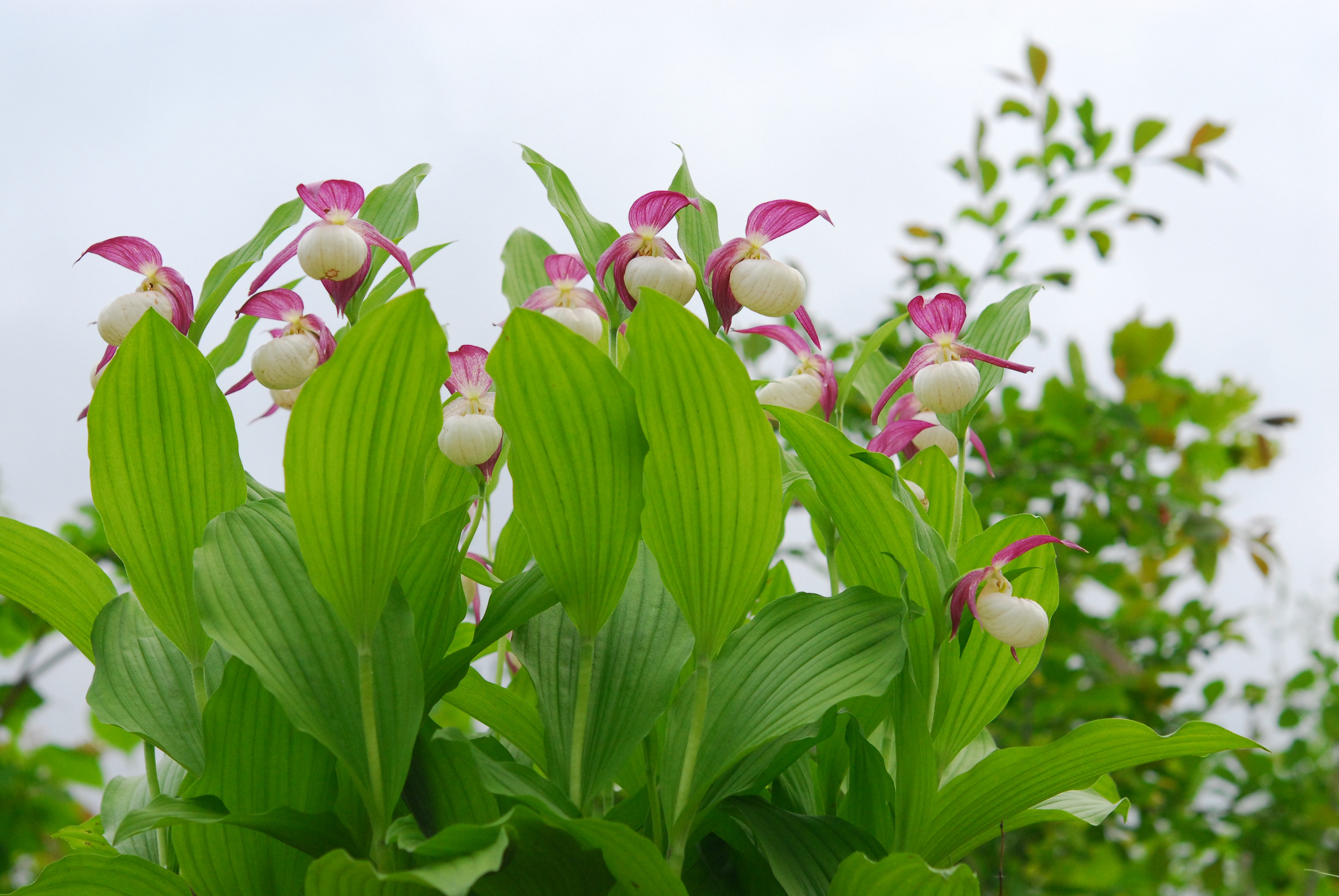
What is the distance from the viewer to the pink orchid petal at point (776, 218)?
588 mm

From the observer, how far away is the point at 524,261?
0.84m

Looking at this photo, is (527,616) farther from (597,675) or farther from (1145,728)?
(1145,728)

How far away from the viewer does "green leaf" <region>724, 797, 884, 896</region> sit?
1.75 ft

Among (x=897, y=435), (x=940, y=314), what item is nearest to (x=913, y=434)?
(x=897, y=435)

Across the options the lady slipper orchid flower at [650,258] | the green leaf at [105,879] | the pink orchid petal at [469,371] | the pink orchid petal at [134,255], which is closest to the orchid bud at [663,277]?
the lady slipper orchid flower at [650,258]

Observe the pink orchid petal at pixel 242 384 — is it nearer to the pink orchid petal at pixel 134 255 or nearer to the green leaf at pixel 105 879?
the pink orchid petal at pixel 134 255

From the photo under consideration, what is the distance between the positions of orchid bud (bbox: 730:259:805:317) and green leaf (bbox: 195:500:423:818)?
0.27 metres

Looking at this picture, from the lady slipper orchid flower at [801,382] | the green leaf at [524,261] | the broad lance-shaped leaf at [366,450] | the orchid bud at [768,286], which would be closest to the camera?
the broad lance-shaped leaf at [366,450]

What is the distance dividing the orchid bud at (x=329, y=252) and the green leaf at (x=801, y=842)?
0.39 m

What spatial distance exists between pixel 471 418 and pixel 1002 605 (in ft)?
1.05

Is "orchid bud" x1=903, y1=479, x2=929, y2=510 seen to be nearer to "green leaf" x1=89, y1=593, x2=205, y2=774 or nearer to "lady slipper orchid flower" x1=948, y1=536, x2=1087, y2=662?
"lady slipper orchid flower" x1=948, y1=536, x2=1087, y2=662

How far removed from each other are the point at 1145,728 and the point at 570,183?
49 centimetres

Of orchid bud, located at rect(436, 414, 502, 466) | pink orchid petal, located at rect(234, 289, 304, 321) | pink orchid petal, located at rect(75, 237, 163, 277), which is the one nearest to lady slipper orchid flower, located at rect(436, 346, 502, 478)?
orchid bud, located at rect(436, 414, 502, 466)

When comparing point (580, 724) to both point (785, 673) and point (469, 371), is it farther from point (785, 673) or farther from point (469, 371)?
point (469, 371)
